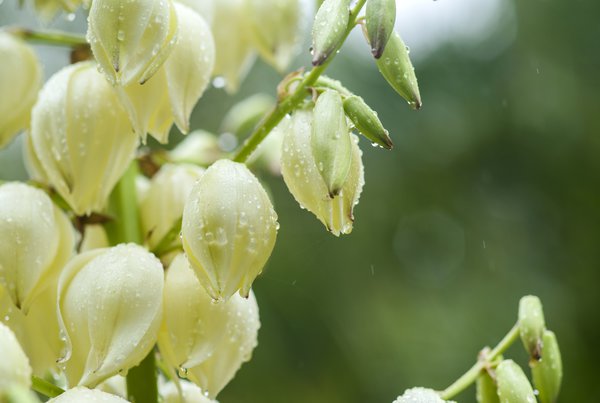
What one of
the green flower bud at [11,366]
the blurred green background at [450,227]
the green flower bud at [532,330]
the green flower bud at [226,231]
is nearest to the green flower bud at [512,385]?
the green flower bud at [532,330]

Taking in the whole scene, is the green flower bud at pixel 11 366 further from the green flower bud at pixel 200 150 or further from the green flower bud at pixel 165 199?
the green flower bud at pixel 200 150

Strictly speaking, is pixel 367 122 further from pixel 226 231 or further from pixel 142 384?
pixel 142 384

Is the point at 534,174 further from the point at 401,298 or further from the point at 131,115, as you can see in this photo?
the point at 131,115

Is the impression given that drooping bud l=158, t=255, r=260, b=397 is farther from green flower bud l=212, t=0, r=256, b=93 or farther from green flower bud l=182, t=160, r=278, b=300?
green flower bud l=212, t=0, r=256, b=93

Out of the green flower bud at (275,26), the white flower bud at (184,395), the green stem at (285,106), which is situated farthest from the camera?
the green flower bud at (275,26)

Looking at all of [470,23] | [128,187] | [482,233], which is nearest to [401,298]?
[482,233]

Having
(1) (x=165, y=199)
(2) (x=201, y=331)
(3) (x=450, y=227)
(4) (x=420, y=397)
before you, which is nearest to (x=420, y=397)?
(4) (x=420, y=397)

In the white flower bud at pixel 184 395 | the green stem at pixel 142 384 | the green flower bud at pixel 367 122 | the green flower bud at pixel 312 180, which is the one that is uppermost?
the green flower bud at pixel 367 122
